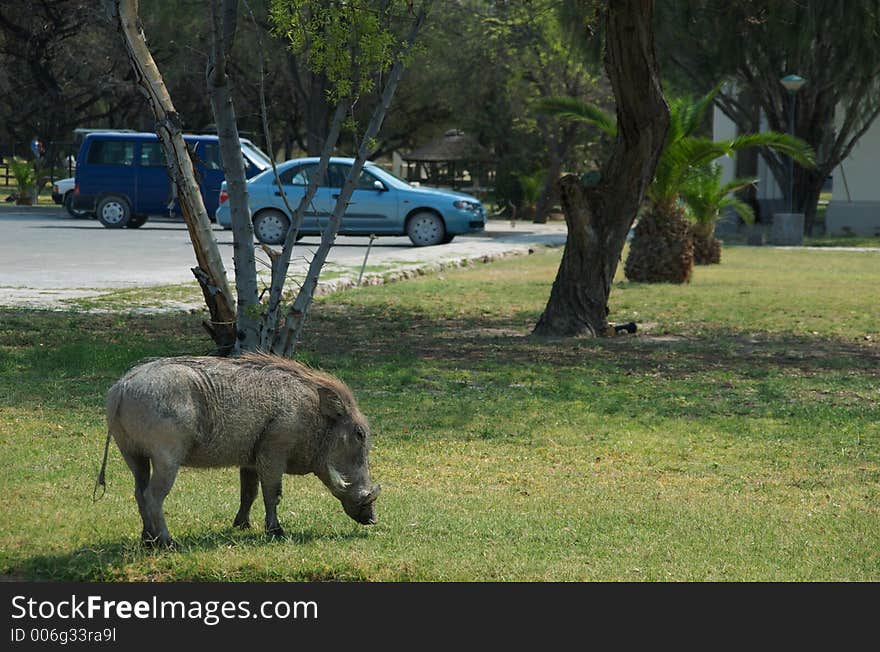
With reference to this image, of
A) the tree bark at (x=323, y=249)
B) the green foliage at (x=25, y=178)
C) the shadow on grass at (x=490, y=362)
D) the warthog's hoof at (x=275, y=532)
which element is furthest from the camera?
the green foliage at (x=25, y=178)

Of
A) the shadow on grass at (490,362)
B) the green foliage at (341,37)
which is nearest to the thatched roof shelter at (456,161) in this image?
the shadow on grass at (490,362)

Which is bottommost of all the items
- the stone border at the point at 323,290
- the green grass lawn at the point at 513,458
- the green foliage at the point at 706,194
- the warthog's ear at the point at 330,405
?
the green grass lawn at the point at 513,458

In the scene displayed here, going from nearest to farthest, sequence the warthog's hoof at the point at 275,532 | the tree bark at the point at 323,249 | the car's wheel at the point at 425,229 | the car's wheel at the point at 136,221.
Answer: the warthog's hoof at the point at 275,532 < the tree bark at the point at 323,249 < the car's wheel at the point at 425,229 < the car's wheel at the point at 136,221

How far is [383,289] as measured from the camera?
18.5 metres

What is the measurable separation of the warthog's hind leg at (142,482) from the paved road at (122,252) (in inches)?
298

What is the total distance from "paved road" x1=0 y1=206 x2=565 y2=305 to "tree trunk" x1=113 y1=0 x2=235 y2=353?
3196mm

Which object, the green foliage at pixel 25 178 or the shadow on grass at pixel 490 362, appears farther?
the green foliage at pixel 25 178

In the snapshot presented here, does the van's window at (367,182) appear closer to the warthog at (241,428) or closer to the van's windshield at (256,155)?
the van's windshield at (256,155)

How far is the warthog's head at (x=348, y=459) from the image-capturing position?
5609 mm

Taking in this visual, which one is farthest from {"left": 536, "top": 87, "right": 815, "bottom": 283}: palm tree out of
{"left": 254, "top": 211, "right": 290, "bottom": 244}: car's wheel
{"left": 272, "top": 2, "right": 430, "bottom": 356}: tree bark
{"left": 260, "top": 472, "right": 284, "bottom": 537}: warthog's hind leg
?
{"left": 260, "top": 472, "right": 284, "bottom": 537}: warthog's hind leg

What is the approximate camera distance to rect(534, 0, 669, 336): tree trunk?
13.7 metres

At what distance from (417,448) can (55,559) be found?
3.19 meters

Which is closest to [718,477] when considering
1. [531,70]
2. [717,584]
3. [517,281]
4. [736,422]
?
[736,422]

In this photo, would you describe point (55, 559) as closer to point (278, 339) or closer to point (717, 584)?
point (717, 584)
